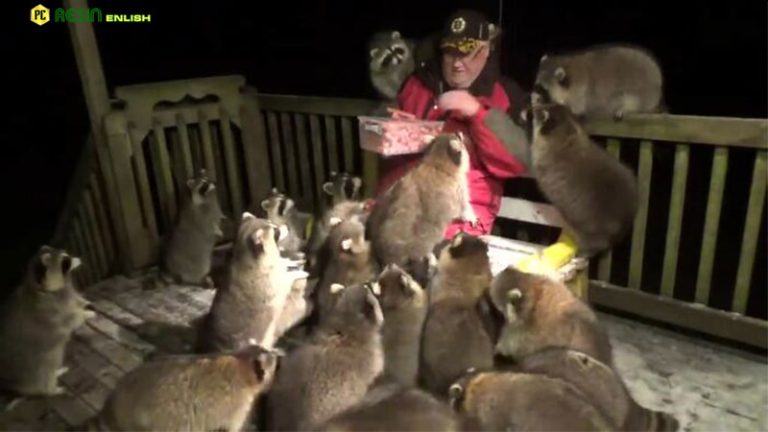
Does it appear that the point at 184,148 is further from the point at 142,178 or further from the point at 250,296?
the point at 250,296

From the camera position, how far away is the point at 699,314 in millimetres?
3352

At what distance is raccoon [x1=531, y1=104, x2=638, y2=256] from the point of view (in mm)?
3479

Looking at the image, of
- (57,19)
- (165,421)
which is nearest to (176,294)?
(165,421)

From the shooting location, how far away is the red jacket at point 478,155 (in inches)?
138

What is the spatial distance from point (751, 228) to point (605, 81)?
1.51m

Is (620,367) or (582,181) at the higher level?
(582,181)

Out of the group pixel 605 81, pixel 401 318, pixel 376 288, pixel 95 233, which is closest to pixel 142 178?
pixel 95 233

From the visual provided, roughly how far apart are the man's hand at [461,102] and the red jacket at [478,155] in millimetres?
48

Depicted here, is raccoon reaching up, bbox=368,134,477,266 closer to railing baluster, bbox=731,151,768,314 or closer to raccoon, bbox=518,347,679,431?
raccoon, bbox=518,347,679,431

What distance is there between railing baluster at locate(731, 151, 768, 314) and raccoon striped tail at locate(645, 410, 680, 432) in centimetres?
97

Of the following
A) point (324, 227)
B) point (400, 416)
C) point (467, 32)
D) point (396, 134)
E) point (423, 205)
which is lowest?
point (324, 227)

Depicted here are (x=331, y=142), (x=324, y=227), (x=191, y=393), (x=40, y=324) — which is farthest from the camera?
(x=331, y=142)

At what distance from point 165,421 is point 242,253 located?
1085 mm

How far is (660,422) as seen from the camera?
2.60 m
